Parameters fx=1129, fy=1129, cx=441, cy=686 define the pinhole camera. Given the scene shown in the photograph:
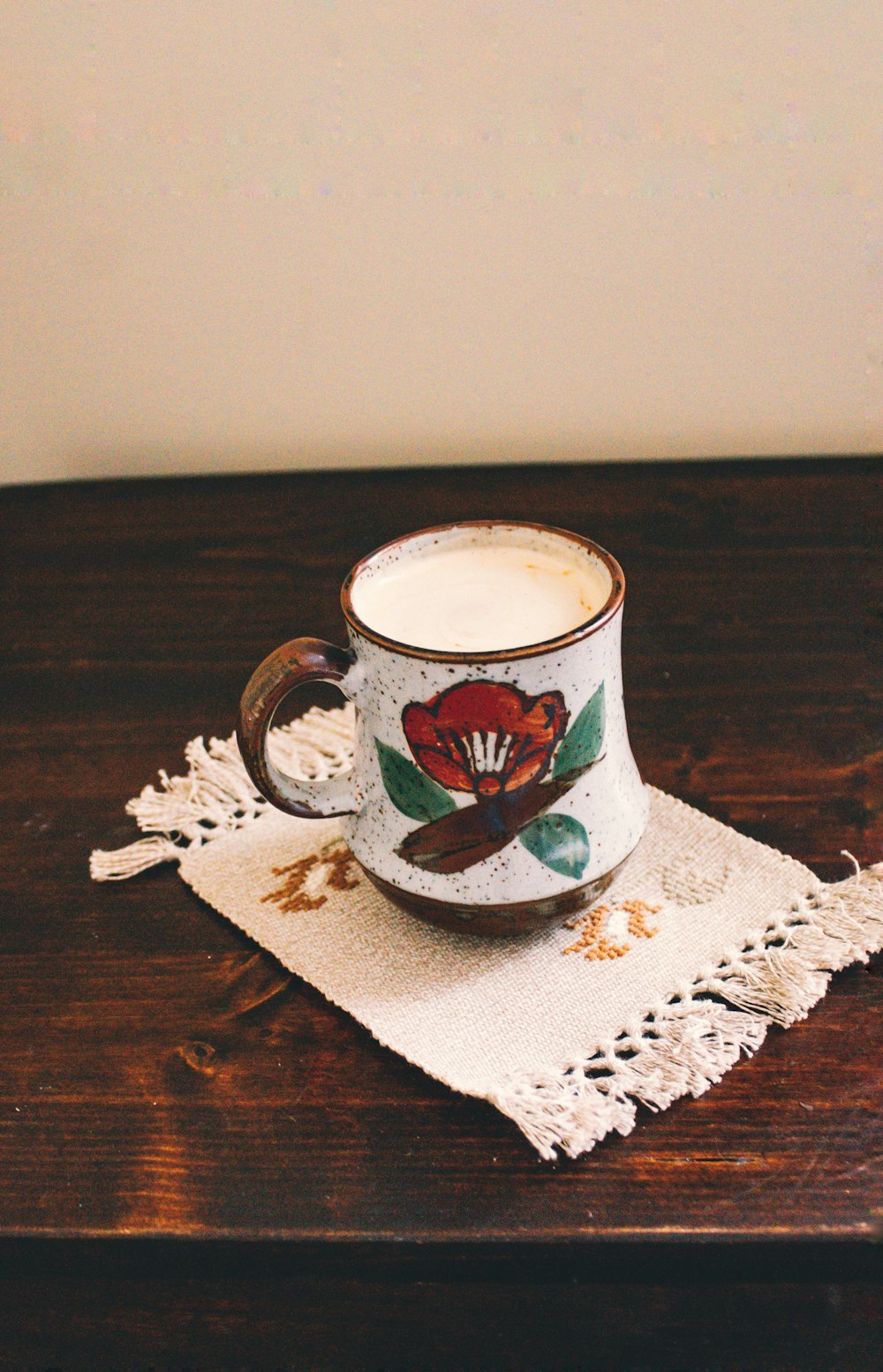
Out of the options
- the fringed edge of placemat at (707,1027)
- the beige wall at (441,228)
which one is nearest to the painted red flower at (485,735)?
the fringed edge of placemat at (707,1027)

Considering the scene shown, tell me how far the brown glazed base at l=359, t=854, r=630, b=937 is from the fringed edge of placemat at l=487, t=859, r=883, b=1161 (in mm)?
51

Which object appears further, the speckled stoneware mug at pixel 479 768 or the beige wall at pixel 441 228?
the beige wall at pixel 441 228

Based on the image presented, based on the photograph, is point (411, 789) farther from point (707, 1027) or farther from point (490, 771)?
point (707, 1027)

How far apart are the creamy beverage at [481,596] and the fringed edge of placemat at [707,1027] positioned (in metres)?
0.15

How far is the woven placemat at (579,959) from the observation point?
1.34 ft

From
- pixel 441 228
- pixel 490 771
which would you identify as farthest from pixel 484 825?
pixel 441 228

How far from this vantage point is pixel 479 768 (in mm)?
415

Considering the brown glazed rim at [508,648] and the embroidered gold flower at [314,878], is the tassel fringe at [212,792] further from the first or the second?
the brown glazed rim at [508,648]

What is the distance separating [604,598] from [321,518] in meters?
0.50

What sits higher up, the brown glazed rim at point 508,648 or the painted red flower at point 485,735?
the brown glazed rim at point 508,648

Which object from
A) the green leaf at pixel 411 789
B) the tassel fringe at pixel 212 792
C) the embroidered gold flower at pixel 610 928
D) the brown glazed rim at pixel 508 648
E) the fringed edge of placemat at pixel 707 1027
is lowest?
the tassel fringe at pixel 212 792

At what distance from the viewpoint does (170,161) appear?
93 centimetres

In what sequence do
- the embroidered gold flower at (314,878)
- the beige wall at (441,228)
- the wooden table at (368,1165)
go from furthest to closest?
the beige wall at (441,228) → the embroidered gold flower at (314,878) → the wooden table at (368,1165)

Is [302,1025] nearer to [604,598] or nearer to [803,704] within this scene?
[604,598]
